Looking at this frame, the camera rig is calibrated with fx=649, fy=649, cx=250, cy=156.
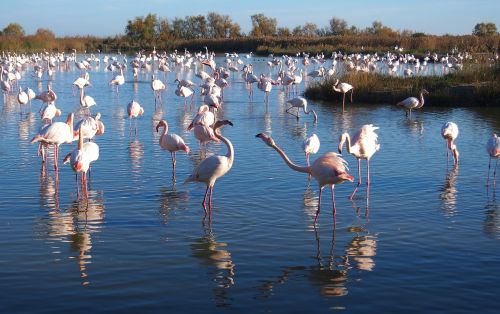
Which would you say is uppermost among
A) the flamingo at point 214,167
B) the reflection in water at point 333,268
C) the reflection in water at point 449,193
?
the flamingo at point 214,167

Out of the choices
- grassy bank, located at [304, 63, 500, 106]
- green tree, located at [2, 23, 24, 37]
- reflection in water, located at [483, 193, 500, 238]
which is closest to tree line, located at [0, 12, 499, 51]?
green tree, located at [2, 23, 24, 37]

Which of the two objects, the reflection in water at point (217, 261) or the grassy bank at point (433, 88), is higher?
the grassy bank at point (433, 88)

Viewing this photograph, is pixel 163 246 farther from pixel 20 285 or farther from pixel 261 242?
pixel 20 285

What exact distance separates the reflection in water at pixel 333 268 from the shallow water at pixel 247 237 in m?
0.02

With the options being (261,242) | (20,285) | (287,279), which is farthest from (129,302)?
(261,242)

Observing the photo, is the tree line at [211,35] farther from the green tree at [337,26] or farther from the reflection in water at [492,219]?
the reflection in water at [492,219]

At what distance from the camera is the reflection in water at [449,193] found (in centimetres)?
815

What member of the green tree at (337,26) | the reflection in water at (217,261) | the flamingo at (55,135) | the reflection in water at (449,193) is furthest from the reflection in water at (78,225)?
the green tree at (337,26)

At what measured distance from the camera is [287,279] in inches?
227

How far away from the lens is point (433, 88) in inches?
823

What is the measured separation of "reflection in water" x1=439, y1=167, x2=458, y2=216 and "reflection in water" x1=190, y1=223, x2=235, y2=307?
9.84 ft

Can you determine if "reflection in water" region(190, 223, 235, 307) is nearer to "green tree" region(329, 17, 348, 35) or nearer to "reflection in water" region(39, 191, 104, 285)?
"reflection in water" region(39, 191, 104, 285)

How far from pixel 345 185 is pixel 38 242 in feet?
14.9

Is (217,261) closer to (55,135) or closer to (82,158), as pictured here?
(82,158)
